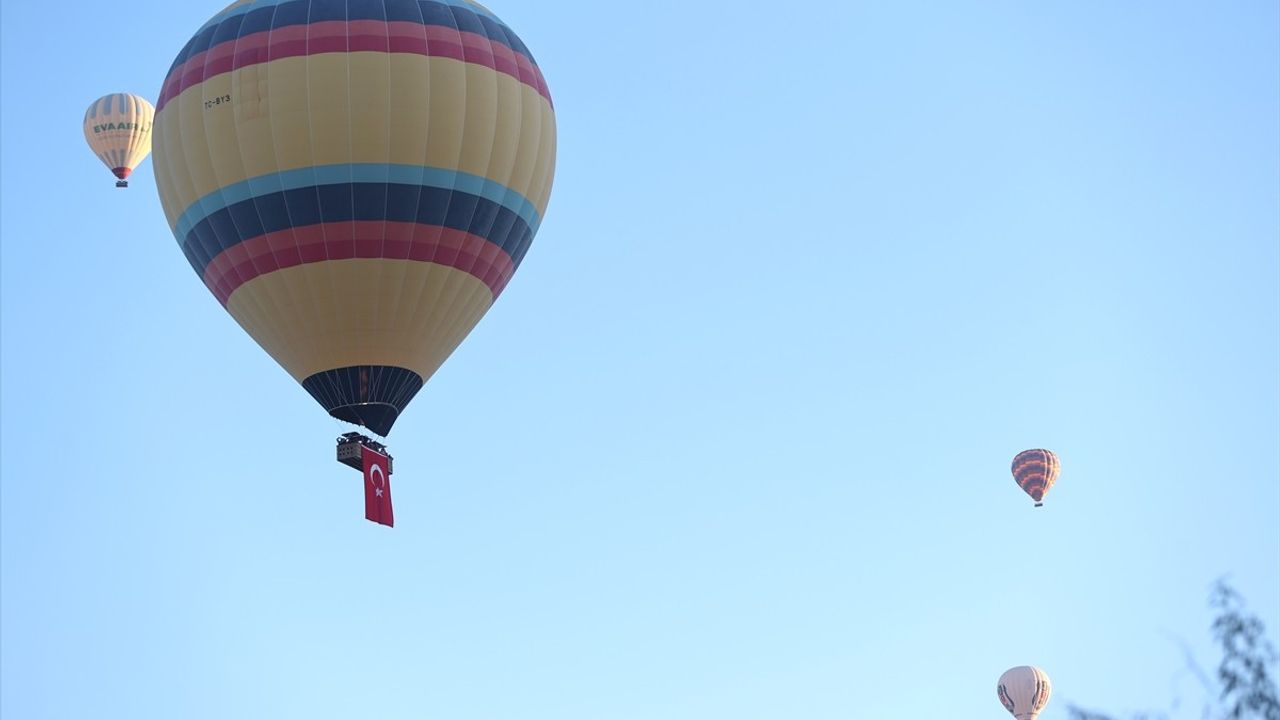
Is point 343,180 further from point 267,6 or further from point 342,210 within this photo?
point 267,6

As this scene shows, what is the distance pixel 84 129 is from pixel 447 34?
33.7 meters

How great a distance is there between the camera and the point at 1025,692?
58.6 metres

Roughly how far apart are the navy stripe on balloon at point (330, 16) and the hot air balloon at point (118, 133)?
1149 inches

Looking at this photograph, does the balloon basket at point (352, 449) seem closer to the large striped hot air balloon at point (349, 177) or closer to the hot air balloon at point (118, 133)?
the large striped hot air balloon at point (349, 177)

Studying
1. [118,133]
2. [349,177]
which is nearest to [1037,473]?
[118,133]

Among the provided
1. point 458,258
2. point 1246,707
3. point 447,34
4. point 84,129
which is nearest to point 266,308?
point 458,258

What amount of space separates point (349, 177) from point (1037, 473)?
36625mm

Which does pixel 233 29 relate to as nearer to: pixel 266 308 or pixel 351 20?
pixel 351 20

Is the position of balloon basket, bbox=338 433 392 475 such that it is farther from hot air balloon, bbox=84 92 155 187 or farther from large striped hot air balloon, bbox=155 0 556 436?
hot air balloon, bbox=84 92 155 187

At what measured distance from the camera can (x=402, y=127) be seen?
30516 millimetres

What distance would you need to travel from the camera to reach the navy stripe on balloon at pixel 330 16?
102ft

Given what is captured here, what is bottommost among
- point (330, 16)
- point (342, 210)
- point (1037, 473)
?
point (342, 210)

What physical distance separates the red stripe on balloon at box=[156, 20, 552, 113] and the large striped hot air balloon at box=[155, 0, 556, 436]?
0.03m

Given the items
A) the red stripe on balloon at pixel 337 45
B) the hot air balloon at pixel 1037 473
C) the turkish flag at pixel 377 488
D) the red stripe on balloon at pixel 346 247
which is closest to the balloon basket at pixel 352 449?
the turkish flag at pixel 377 488
